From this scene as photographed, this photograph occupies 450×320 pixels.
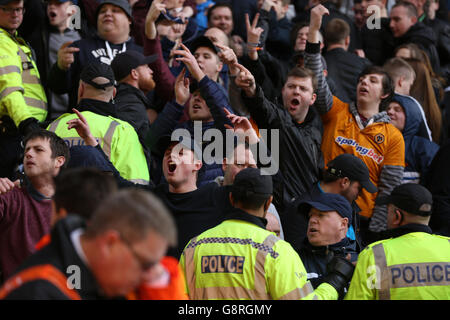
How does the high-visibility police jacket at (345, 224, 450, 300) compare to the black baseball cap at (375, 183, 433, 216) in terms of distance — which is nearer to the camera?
the high-visibility police jacket at (345, 224, 450, 300)

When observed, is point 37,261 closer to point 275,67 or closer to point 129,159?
point 129,159

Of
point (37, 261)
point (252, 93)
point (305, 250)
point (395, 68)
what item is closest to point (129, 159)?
point (252, 93)

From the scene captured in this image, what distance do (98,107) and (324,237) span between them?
218 centimetres

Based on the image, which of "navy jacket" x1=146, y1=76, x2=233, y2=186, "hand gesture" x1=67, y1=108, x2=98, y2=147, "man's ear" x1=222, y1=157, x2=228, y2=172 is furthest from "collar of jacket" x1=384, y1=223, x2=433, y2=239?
"hand gesture" x1=67, y1=108, x2=98, y2=147

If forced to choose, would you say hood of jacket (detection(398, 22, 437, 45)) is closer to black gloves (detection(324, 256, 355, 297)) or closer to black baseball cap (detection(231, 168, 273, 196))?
black gloves (detection(324, 256, 355, 297))

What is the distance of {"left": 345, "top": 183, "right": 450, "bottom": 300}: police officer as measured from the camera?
4609mm

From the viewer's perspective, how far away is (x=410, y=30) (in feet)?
32.7

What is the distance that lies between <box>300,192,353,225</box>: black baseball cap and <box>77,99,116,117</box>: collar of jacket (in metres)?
1.82

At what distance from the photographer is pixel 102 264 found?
2.71 metres

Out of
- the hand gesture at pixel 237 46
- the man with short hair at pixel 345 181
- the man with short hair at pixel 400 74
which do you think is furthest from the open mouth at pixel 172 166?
the man with short hair at pixel 400 74

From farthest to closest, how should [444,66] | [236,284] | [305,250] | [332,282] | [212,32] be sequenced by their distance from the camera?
1. [444,66]
2. [212,32]
3. [305,250]
4. [332,282]
5. [236,284]

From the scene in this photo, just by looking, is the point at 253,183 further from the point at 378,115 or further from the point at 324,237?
the point at 378,115

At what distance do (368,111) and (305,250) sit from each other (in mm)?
2477

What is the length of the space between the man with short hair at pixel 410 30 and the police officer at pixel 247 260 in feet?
20.1
